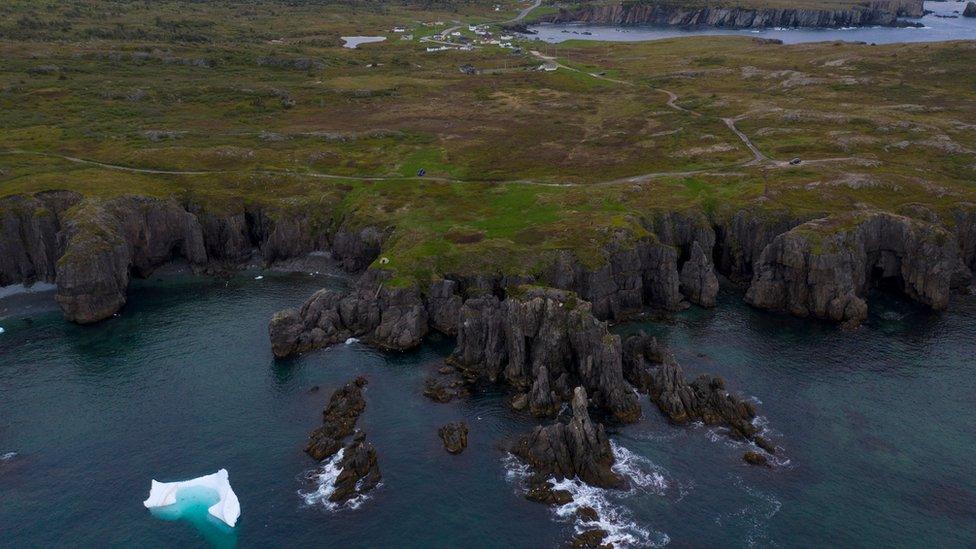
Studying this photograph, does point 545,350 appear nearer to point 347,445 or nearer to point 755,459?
point 347,445

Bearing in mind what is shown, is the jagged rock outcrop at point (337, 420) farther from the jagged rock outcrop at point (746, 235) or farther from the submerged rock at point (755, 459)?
the jagged rock outcrop at point (746, 235)

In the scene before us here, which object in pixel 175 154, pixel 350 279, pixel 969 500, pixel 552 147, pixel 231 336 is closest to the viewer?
pixel 969 500

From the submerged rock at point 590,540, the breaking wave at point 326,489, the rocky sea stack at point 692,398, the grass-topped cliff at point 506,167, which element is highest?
the grass-topped cliff at point 506,167

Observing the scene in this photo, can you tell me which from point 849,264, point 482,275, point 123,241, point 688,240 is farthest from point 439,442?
point 123,241

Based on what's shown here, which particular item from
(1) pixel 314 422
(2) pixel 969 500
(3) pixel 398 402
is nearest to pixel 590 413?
(3) pixel 398 402

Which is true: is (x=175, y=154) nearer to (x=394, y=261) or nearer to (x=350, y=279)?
(x=350, y=279)

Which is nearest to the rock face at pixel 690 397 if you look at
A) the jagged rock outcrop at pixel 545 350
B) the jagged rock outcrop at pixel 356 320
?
the jagged rock outcrop at pixel 545 350

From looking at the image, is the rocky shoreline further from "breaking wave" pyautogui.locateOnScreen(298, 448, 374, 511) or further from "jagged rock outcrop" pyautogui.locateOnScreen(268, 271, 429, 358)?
"breaking wave" pyautogui.locateOnScreen(298, 448, 374, 511)
